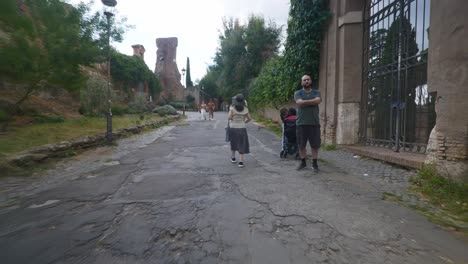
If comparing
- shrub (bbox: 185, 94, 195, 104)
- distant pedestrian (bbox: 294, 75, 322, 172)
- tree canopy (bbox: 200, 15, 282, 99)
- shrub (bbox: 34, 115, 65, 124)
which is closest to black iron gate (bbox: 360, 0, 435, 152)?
distant pedestrian (bbox: 294, 75, 322, 172)

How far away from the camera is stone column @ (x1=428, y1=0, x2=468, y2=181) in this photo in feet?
13.1

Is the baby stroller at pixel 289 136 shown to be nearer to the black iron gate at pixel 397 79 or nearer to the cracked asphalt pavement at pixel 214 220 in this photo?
the cracked asphalt pavement at pixel 214 220

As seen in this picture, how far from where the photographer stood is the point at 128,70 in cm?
2506

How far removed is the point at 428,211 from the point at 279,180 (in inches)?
82.6

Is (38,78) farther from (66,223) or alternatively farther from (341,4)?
(341,4)

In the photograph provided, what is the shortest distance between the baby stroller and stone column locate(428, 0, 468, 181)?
283cm

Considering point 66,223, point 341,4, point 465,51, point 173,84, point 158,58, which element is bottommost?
point 66,223

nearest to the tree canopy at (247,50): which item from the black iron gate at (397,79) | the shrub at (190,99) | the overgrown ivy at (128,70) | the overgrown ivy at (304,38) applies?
the overgrown ivy at (128,70)

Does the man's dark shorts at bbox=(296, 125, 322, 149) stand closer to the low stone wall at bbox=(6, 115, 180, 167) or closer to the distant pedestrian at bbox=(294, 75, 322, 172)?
the distant pedestrian at bbox=(294, 75, 322, 172)

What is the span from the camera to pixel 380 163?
19.3 feet

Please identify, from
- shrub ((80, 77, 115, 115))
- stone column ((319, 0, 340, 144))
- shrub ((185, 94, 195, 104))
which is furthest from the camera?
shrub ((185, 94, 195, 104))

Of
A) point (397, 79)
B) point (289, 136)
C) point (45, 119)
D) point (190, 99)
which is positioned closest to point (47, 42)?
point (45, 119)

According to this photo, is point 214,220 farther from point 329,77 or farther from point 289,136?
point 329,77

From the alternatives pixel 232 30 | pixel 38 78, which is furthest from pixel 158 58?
pixel 38 78
